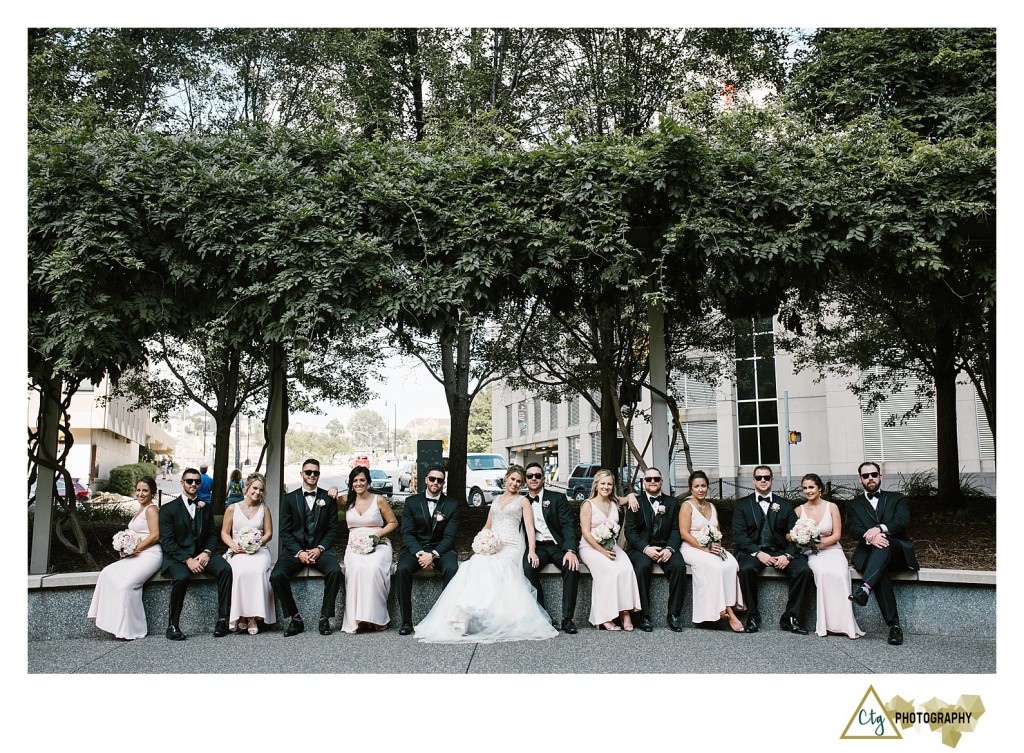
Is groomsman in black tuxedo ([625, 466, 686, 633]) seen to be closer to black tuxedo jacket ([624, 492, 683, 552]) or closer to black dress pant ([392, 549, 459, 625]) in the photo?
black tuxedo jacket ([624, 492, 683, 552])

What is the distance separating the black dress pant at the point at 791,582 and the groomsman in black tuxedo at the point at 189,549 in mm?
4957

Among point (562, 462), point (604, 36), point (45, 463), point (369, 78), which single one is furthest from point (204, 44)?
point (562, 462)

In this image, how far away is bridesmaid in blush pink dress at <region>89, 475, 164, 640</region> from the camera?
7.97 meters

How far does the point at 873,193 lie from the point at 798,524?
3310 millimetres

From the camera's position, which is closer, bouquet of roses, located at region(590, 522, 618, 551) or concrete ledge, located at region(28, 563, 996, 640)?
concrete ledge, located at region(28, 563, 996, 640)

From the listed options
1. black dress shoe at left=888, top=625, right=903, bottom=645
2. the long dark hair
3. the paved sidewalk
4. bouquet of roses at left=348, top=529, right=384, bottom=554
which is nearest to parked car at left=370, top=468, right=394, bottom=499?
the long dark hair

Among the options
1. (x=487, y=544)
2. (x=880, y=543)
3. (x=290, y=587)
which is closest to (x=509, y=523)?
(x=487, y=544)

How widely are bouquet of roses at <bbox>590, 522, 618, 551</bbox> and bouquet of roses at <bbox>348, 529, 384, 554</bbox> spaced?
2143 millimetres

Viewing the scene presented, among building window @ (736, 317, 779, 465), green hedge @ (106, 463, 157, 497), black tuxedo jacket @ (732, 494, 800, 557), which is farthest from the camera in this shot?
green hedge @ (106, 463, 157, 497)

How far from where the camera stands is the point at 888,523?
7973mm

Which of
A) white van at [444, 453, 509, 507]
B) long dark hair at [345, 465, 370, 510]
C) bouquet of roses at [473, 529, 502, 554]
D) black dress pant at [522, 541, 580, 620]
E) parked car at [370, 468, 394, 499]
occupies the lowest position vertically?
parked car at [370, 468, 394, 499]

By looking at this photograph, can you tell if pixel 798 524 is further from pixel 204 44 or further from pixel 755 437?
pixel 755 437

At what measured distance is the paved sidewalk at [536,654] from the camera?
6.66m

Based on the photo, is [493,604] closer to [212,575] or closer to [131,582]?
[212,575]
